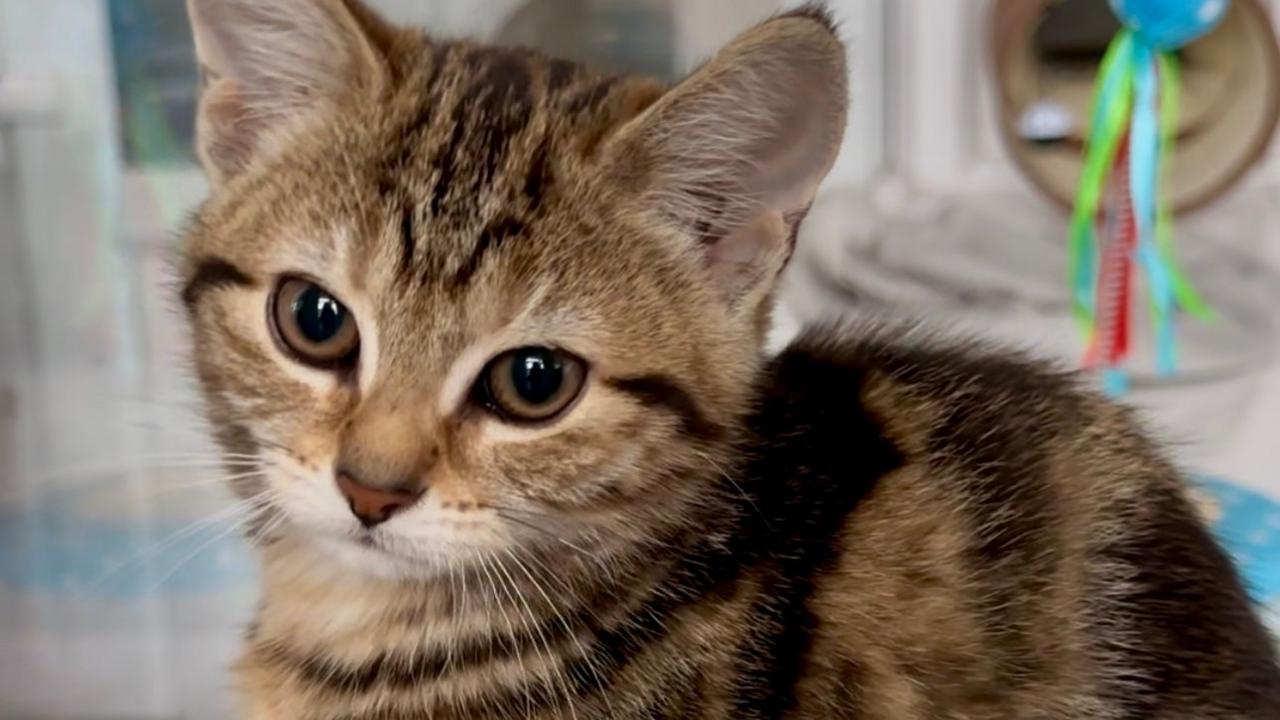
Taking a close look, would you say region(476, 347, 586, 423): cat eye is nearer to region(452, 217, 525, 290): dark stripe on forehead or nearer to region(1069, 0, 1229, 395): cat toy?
region(452, 217, 525, 290): dark stripe on forehead

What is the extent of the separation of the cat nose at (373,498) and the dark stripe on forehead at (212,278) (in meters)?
0.15

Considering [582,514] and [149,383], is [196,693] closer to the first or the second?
[149,383]

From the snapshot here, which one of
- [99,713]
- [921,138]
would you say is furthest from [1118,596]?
[99,713]

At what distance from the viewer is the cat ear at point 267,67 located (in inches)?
30.3

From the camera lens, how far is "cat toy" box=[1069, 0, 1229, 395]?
1.44m

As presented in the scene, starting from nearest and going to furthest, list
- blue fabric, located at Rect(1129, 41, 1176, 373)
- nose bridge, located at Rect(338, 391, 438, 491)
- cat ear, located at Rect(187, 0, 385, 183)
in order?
nose bridge, located at Rect(338, 391, 438, 491) < cat ear, located at Rect(187, 0, 385, 183) < blue fabric, located at Rect(1129, 41, 1176, 373)

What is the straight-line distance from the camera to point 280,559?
0.84 metres

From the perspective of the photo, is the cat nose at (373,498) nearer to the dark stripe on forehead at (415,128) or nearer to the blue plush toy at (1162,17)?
the dark stripe on forehead at (415,128)

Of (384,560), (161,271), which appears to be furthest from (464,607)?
(161,271)

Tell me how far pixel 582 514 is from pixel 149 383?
1.01 meters

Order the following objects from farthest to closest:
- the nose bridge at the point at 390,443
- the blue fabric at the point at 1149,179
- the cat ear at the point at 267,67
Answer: the blue fabric at the point at 1149,179 < the cat ear at the point at 267,67 < the nose bridge at the point at 390,443

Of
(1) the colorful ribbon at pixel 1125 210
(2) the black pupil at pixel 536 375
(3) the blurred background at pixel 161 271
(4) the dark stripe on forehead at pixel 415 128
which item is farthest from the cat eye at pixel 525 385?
(1) the colorful ribbon at pixel 1125 210

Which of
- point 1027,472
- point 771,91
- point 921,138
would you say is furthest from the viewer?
point 921,138

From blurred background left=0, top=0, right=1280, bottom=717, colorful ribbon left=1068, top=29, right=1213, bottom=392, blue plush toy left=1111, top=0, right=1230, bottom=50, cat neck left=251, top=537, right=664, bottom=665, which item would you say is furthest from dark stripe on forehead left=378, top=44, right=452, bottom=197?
blue plush toy left=1111, top=0, right=1230, bottom=50
